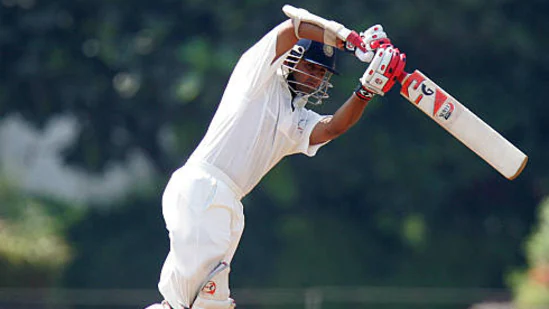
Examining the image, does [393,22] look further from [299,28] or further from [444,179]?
[299,28]

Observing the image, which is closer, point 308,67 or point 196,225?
point 196,225

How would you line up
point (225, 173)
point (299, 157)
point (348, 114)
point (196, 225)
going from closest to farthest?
1. point (196, 225)
2. point (225, 173)
3. point (348, 114)
4. point (299, 157)

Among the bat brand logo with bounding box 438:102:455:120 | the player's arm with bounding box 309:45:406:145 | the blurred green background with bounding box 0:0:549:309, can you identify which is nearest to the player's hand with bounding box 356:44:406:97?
the player's arm with bounding box 309:45:406:145

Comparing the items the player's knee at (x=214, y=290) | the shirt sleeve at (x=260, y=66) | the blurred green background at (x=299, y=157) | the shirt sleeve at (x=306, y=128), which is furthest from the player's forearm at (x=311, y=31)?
the blurred green background at (x=299, y=157)

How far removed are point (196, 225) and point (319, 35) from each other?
876mm

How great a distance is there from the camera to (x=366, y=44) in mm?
4285

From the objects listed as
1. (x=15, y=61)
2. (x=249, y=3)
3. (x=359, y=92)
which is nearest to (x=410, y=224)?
(x=249, y=3)

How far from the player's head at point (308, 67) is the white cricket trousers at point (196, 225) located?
0.51 metres

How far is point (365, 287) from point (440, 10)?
3.18m

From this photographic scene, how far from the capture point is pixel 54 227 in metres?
11.5

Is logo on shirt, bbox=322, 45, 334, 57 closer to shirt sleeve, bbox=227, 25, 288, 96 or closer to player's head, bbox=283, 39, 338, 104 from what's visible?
player's head, bbox=283, 39, 338, 104

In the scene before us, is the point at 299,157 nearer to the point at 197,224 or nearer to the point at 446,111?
the point at 446,111

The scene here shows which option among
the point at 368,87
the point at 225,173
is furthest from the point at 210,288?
the point at 368,87

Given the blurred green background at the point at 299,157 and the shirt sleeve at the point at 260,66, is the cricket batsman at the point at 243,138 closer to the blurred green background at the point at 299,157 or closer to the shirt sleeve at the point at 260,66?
the shirt sleeve at the point at 260,66
